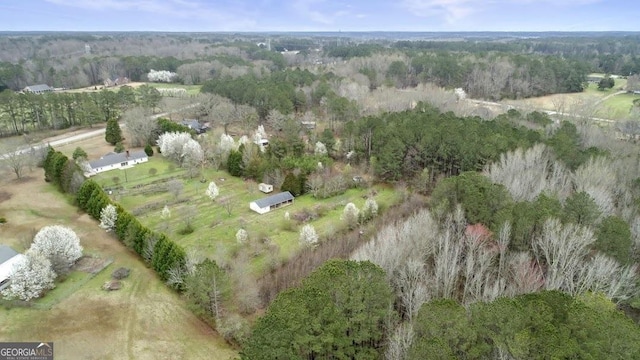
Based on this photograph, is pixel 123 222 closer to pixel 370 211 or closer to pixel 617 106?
pixel 370 211

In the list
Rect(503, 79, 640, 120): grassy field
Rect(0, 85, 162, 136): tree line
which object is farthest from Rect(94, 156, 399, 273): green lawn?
Rect(503, 79, 640, 120): grassy field

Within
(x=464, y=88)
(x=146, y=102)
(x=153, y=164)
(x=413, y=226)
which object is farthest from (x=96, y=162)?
(x=464, y=88)

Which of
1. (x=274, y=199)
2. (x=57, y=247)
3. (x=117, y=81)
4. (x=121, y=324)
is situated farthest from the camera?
(x=117, y=81)

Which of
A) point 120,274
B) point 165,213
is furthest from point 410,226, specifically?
point 165,213

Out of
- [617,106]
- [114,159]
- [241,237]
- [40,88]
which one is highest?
[40,88]

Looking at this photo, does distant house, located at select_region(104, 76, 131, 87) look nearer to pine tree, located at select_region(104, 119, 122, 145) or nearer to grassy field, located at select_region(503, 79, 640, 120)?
pine tree, located at select_region(104, 119, 122, 145)

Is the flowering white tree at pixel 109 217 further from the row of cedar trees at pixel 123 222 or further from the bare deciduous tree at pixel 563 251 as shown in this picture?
the bare deciduous tree at pixel 563 251
